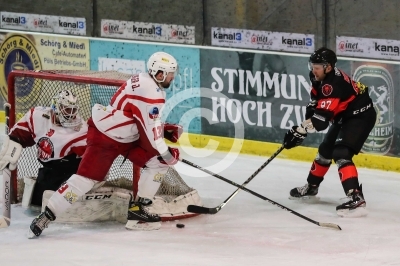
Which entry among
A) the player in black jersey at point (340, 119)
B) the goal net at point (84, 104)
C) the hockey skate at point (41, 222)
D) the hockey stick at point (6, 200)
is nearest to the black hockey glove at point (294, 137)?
the player in black jersey at point (340, 119)

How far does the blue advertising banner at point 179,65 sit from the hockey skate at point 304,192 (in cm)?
177

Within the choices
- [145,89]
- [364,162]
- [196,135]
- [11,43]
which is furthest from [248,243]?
[11,43]

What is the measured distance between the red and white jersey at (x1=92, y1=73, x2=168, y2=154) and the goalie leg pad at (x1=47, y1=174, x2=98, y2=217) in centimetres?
32

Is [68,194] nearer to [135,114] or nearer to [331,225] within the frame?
[135,114]

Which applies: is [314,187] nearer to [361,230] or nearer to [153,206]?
[361,230]

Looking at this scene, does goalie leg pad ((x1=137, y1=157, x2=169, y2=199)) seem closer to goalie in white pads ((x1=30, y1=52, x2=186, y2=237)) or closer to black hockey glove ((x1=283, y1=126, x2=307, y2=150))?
goalie in white pads ((x1=30, y1=52, x2=186, y2=237))

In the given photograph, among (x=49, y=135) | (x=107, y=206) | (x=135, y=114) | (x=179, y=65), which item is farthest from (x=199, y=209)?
(x=179, y=65)

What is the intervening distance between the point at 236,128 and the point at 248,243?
8.56 feet

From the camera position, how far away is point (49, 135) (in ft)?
21.0

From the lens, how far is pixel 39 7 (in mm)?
10398

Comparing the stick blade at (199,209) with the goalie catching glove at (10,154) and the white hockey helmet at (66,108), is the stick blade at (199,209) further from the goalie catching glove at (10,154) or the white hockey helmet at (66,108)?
the goalie catching glove at (10,154)

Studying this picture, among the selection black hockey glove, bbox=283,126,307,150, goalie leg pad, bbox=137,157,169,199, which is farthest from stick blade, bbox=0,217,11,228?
black hockey glove, bbox=283,126,307,150

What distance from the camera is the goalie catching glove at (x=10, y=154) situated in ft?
20.0

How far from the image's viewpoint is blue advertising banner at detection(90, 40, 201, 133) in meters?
8.61
